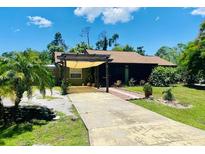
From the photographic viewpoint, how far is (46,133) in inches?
372

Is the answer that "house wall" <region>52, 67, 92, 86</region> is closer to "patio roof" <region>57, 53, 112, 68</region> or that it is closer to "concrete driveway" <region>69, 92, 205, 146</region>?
"patio roof" <region>57, 53, 112, 68</region>

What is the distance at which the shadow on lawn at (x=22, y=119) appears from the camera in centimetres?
1005

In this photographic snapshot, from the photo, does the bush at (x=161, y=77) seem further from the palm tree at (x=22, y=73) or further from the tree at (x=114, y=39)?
the tree at (x=114, y=39)

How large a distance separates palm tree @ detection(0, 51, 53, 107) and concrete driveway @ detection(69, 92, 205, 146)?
255 cm

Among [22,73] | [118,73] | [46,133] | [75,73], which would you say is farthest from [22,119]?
[118,73]

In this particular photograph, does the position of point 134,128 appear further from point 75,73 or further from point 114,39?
point 114,39

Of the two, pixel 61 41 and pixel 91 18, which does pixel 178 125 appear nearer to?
pixel 91 18

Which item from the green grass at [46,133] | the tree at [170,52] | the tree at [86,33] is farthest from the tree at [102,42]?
the green grass at [46,133]

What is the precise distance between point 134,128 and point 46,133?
10.2 feet

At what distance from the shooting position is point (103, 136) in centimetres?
870

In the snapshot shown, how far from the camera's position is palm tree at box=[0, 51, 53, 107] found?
447 inches
